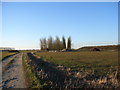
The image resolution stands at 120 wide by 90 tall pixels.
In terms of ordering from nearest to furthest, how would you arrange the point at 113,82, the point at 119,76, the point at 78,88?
the point at 78,88
the point at 113,82
the point at 119,76

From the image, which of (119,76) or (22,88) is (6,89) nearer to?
(22,88)

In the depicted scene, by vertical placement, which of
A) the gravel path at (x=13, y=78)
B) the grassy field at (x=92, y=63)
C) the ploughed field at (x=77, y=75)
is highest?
the gravel path at (x=13, y=78)

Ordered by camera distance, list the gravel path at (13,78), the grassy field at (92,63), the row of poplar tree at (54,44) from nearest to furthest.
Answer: the gravel path at (13,78), the grassy field at (92,63), the row of poplar tree at (54,44)

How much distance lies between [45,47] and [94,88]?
430 feet

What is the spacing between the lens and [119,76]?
13406 millimetres

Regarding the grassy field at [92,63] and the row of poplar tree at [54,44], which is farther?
the row of poplar tree at [54,44]

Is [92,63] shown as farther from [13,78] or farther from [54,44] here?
[54,44]

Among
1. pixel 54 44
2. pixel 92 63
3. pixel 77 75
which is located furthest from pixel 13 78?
pixel 54 44

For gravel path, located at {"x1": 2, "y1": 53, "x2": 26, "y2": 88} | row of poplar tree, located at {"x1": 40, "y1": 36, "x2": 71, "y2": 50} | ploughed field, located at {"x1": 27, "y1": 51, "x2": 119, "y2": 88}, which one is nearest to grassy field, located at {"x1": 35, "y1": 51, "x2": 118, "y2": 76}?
ploughed field, located at {"x1": 27, "y1": 51, "x2": 119, "y2": 88}

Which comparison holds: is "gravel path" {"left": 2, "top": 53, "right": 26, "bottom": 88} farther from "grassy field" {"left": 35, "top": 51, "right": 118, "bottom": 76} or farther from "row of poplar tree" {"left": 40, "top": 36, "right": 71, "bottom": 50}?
"row of poplar tree" {"left": 40, "top": 36, "right": 71, "bottom": 50}

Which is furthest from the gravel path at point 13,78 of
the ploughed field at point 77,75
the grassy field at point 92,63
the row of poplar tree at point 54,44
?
the row of poplar tree at point 54,44

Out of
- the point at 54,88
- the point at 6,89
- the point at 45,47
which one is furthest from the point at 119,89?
the point at 45,47

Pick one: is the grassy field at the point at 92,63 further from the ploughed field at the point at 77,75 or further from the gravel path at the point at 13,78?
the gravel path at the point at 13,78

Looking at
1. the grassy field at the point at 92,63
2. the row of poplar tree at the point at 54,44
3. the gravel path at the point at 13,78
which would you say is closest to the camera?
the gravel path at the point at 13,78
